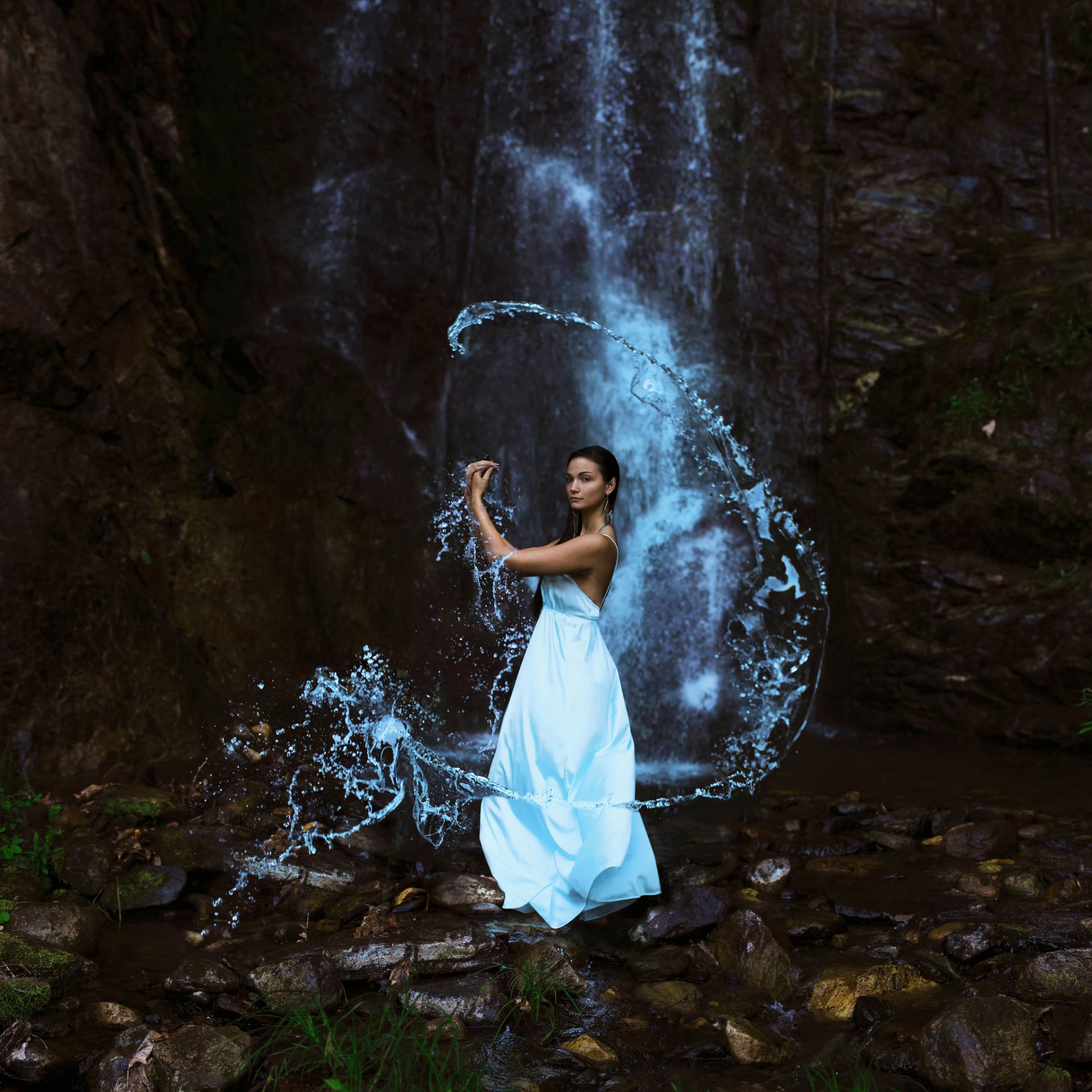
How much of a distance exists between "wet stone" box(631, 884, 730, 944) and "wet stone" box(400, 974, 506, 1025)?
0.73 meters

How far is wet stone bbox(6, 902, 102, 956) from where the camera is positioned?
11.5 ft

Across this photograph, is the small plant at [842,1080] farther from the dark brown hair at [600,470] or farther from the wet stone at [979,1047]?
the dark brown hair at [600,470]

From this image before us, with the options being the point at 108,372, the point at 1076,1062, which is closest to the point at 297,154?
the point at 108,372

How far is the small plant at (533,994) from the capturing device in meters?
3.06

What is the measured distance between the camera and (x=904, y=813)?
544 cm

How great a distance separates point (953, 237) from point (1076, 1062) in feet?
26.1

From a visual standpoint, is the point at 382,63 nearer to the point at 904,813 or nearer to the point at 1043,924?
the point at 904,813

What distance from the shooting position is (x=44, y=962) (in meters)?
3.26

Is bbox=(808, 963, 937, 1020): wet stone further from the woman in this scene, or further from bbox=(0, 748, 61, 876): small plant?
bbox=(0, 748, 61, 876): small plant

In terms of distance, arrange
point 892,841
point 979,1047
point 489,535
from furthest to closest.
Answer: point 892,841 → point 489,535 → point 979,1047

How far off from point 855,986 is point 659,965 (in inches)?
25.5

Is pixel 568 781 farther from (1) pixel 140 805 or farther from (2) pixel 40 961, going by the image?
(1) pixel 140 805

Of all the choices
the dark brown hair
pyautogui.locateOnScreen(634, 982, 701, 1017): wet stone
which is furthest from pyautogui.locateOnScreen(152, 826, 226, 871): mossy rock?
pyautogui.locateOnScreen(634, 982, 701, 1017): wet stone

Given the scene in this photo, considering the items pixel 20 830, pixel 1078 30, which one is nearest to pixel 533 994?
pixel 20 830
